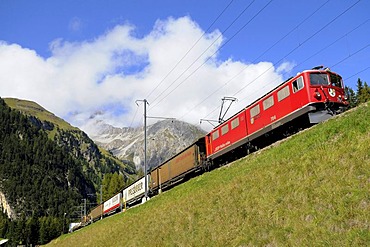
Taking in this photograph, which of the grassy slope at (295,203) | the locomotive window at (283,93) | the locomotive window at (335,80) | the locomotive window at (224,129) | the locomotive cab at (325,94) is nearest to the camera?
the grassy slope at (295,203)

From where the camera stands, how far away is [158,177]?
4625 centimetres

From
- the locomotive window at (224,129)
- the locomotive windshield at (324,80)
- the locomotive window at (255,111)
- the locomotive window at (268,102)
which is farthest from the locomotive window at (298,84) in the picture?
the locomotive window at (224,129)

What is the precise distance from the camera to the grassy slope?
905cm

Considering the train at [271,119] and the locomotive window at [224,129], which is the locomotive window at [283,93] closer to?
the train at [271,119]

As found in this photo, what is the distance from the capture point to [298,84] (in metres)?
22.6

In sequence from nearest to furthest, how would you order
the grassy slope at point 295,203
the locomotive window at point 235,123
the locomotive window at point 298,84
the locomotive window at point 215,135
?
the grassy slope at point 295,203 → the locomotive window at point 298,84 → the locomotive window at point 235,123 → the locomotive window at point 215,135

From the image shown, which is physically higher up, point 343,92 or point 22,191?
point 22,191

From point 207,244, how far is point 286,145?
8.81 m

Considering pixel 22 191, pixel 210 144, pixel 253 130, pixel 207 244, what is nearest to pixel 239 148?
pixel 253 130

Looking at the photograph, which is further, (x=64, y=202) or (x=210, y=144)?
(x=64, y=202)

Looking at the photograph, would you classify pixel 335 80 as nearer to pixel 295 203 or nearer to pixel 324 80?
pixel 324 80

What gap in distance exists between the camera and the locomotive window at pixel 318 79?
72.7ft

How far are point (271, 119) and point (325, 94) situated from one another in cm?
428

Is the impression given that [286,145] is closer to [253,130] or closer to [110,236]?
[253,130]
